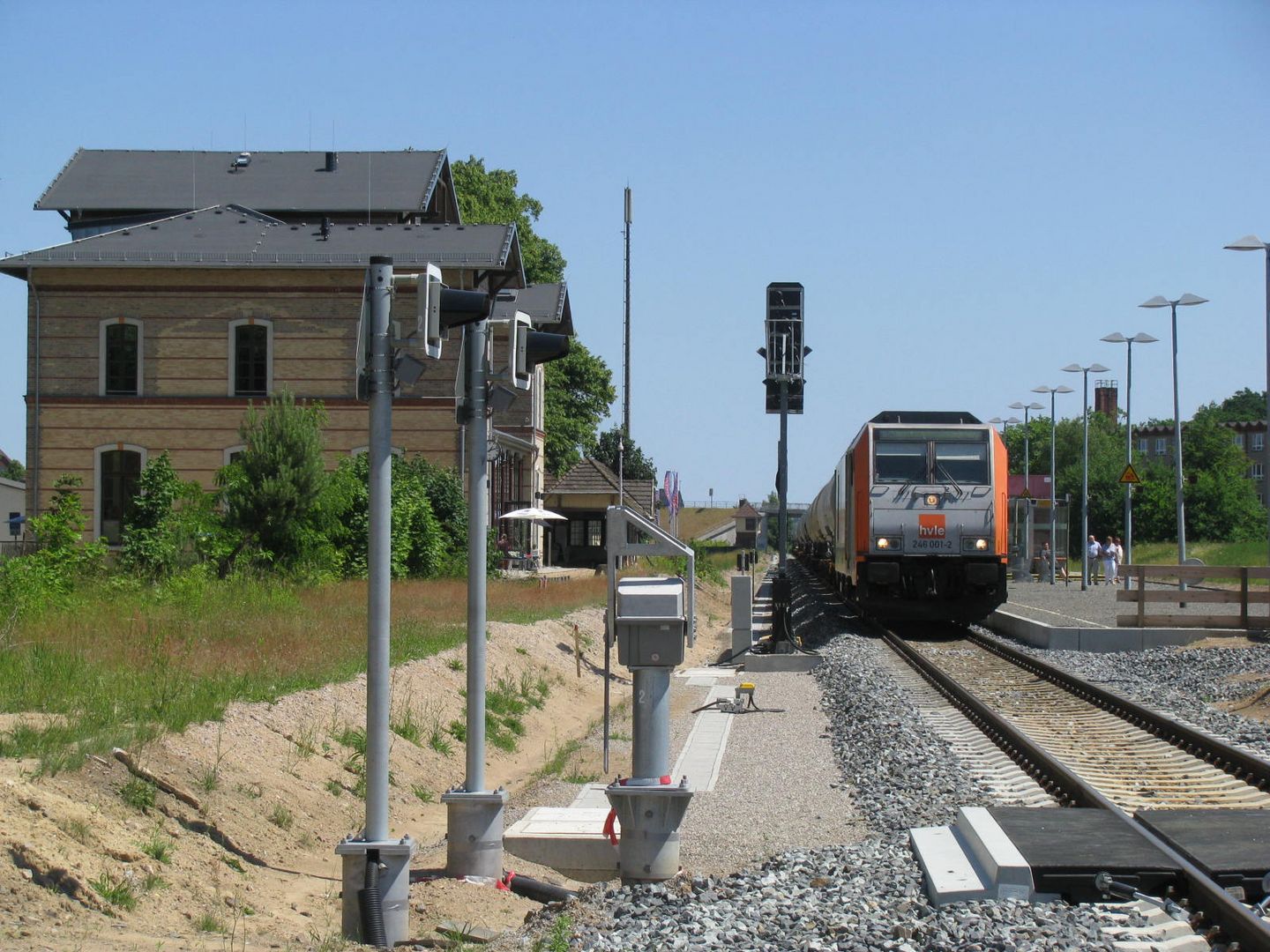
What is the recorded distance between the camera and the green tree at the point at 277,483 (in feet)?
97.3

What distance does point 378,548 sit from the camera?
6.83 metres

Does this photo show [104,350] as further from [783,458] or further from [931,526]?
[931,526]

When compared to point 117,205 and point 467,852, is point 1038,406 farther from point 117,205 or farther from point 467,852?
point 467,852

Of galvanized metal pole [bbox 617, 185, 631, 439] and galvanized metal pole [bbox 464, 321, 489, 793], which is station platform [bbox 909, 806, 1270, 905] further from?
galvanized metal pole [bbox 617, 185, 631, 439]

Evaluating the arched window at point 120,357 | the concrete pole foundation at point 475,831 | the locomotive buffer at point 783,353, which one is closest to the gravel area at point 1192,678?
the locomotive buffer at point 783,353

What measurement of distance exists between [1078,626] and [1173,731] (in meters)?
14.6

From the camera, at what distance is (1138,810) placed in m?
8.29

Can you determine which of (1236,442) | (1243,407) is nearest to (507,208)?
(1236,442)

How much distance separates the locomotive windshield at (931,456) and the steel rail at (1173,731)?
5217 mm

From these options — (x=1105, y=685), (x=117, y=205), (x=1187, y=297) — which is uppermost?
(x=117, y=205)

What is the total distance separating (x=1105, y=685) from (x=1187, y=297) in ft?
74.9

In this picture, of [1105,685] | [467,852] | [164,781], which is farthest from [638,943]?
[1105,685]

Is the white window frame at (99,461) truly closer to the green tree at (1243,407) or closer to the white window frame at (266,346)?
the white window frame at (266,346)

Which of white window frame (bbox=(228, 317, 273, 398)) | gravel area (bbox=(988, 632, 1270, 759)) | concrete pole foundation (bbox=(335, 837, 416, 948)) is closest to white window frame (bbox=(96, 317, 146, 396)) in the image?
white window frame (bbox=(228, 317, 273, 398))
